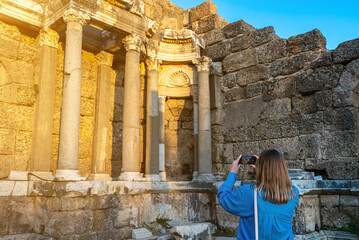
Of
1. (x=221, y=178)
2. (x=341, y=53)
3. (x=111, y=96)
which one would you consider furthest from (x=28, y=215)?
(x=341, y=53)

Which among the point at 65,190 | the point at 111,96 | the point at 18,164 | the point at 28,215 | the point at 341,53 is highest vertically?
the point at 341,53

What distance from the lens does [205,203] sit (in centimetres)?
801

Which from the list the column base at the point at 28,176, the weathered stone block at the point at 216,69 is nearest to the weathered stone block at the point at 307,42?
the weathered stone block at the point at 216,69

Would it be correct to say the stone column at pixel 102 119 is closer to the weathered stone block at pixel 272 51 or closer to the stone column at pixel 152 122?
the stone column at pixel 152 122

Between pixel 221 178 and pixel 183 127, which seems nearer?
pixel 221 178

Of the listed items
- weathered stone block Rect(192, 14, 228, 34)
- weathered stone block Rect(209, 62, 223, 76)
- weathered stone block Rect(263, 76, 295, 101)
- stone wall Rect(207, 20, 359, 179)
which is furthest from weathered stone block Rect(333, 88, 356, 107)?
weathered stone block Rect(192, 14, 228, 34)

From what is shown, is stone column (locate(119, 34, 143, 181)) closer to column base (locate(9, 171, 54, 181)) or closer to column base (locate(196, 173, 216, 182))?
column base (locate(9, 171, 54, 181))

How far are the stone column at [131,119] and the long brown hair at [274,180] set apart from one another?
18.5ft

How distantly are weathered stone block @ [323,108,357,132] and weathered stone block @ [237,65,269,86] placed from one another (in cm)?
223

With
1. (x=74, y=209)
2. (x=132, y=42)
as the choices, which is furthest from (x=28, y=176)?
(x=132, y=42)

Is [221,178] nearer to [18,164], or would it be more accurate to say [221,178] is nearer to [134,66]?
[134,66]

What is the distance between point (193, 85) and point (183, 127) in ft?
4.97

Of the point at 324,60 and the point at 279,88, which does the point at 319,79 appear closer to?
the point at 324,60

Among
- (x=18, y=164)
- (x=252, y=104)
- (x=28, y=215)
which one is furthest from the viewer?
(x=252, y=104)
